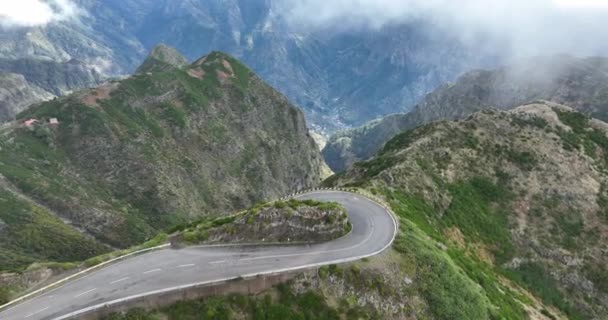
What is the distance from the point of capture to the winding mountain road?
46.2 meters

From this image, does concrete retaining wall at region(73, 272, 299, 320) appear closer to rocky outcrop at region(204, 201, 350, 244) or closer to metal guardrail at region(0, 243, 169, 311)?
metal guardrail at region(0, 243, 169, 311)

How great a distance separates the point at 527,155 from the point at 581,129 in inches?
1052

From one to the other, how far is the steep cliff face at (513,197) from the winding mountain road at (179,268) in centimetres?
1993

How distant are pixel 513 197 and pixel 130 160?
11404cm

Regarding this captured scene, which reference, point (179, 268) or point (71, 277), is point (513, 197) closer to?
point (179, 268)

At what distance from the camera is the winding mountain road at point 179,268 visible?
1818 inches

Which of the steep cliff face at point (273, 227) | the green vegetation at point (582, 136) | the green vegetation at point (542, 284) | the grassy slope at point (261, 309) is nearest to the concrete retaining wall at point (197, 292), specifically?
the grassy slope at point (261, 309)

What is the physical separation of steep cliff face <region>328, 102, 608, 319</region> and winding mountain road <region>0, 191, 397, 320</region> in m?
19.9

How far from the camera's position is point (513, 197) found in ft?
337

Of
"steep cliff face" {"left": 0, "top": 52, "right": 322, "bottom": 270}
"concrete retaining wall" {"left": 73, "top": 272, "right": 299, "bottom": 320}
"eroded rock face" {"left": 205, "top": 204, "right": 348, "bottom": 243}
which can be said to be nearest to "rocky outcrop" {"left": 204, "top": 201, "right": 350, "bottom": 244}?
"eroded rock face" {"left": 205, "top": 204, "right": 348, "bottom": 243}

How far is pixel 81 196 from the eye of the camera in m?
136

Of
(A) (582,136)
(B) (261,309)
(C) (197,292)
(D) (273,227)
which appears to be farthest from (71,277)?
(A) (582,136)

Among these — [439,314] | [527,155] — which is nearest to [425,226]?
[439,314]

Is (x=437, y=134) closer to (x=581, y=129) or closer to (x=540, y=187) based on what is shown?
(x=540, y=187)
